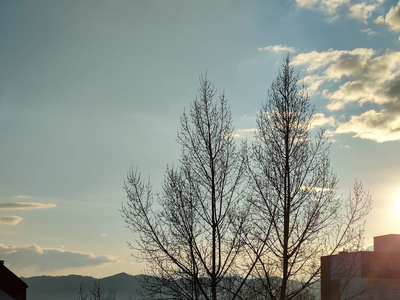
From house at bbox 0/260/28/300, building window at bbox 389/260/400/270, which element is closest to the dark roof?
house at bbox 0/260/28/300

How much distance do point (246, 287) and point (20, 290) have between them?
66.2 ft

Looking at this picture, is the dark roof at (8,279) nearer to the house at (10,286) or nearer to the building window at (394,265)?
the house at (10,286)

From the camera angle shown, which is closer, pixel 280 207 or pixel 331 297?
pixel 280 207

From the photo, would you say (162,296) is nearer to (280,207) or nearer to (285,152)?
(280,207)

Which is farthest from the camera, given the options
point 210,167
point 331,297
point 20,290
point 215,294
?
point 331,297

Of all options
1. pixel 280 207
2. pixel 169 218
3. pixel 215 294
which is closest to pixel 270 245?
pixel 280 207

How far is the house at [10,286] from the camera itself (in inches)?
1256

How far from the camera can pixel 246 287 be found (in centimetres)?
1747

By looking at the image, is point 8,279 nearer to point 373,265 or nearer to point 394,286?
point 373,265

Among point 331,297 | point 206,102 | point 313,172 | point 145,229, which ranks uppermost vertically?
point 206,102

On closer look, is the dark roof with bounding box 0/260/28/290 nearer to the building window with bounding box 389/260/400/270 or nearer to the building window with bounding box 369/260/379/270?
the building window with bounding box 369/260/379/270

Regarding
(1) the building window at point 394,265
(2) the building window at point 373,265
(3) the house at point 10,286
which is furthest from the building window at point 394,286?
(3) the house at point 10,286

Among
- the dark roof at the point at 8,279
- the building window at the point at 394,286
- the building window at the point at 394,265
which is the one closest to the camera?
the dark roof at the point at 8,279

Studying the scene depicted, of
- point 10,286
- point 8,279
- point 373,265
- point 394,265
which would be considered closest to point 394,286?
point 394,265
